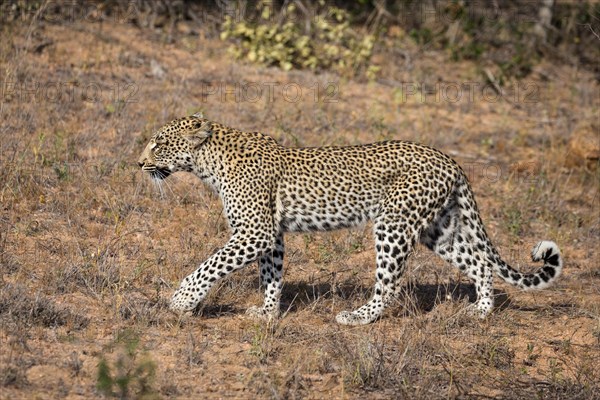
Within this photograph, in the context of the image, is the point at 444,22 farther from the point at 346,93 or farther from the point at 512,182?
the point at 512,182

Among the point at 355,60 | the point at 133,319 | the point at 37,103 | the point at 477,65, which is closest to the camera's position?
the point at 133,319

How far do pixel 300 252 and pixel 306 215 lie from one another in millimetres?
1726

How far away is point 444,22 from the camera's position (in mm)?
18203

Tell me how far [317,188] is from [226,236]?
6.90 ft

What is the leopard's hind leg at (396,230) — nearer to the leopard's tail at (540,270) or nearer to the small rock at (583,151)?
the leopard's tail at (540,270)

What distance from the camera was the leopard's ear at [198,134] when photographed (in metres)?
8.75

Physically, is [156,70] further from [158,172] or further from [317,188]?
[317,188]

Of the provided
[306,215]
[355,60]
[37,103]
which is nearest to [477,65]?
[355,60]

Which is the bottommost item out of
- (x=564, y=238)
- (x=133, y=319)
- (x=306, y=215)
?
(x=564, y=238)

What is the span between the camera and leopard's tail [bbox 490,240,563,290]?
29.5 feet

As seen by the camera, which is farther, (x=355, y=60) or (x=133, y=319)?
(x=355, y=60)

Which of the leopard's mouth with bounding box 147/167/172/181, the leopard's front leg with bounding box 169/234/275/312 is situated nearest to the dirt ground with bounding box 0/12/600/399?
the leopard's front leg with bounding box 169/234/275/312

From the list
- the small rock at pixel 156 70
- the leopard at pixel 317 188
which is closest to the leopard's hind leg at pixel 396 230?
the leopard at pixel 317 188

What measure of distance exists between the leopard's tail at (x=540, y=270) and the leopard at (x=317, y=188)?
1cm
